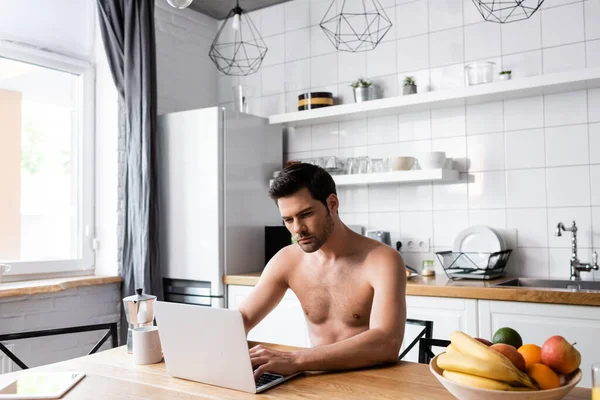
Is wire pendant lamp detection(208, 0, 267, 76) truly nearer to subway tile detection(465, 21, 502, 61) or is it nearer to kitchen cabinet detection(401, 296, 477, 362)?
subway tile detection(465, 21, 502, 61)

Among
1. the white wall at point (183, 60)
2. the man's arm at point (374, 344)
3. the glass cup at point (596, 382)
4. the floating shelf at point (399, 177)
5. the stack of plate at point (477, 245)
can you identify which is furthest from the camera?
the white wall at point (183, 60)

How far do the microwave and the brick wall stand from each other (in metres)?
0.96

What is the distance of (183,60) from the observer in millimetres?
4223

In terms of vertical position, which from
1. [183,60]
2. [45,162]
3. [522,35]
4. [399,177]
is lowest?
[399,177]

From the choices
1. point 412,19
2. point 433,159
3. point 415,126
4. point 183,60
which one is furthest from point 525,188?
point 183,60

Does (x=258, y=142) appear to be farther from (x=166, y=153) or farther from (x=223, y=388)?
(x=223, y=388)

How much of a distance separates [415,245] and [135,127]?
1.82 metres

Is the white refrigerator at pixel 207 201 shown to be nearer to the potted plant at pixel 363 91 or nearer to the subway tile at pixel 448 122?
the potted plant at pixel 363 91

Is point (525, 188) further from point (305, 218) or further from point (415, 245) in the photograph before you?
point (305, 218)

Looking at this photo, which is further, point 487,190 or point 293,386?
point 487,190

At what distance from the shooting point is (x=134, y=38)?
142 inches

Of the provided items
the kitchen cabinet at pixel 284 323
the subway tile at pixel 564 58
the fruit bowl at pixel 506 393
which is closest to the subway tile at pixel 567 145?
the subway tile at pixel 564 58

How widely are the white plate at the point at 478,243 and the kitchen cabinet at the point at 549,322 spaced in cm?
48

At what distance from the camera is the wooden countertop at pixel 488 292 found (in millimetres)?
2469
